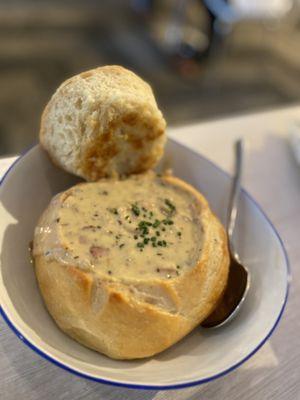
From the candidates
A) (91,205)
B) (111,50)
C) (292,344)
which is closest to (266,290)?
(292,344)

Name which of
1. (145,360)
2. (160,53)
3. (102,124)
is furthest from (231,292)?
(160,53)

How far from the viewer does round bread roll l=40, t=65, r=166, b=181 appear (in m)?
0.84

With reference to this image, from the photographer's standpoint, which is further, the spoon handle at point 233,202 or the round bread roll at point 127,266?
the spoon handle at point 233,202

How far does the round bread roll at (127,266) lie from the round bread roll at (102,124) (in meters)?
0.06

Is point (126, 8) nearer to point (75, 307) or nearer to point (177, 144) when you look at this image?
point (177, 144)

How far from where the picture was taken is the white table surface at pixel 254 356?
2.40 ft

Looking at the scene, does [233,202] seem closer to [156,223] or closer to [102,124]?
[156,223]

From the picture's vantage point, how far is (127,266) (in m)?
0.75

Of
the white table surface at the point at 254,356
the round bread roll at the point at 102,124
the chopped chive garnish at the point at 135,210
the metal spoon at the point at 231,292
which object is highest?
the round bread roll at the point at 102,124

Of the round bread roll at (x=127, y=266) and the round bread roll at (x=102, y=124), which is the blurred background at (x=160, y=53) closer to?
the round bread roll at (x=102, y=124)

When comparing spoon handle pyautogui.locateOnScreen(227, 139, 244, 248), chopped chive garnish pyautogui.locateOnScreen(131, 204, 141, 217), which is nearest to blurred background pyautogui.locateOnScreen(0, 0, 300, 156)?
spoon handle pyautogui.locateOnScreen(227, 139, 244, 248)

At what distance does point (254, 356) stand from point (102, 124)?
1.71 ft

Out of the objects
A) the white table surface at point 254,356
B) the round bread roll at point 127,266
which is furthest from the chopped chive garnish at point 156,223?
the white table surface at point 254,356

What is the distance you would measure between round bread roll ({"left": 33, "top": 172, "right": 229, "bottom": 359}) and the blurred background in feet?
5.56
